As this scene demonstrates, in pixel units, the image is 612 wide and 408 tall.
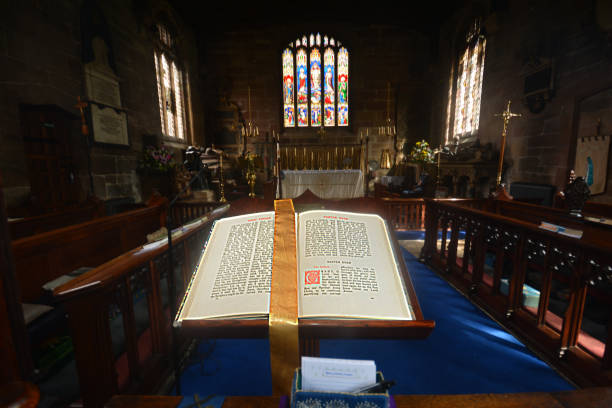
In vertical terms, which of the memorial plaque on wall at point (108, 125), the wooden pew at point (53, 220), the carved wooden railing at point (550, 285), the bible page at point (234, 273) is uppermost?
the memorial plaque on wall at point (108, 125)

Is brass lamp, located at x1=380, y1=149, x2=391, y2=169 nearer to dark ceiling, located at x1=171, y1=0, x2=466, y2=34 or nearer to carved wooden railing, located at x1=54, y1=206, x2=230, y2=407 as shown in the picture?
dark ceiling, located at x1=171, y1=0, x2=466, y2=34

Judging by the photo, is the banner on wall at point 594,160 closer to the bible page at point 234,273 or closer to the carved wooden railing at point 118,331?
the bible page at point 234,273

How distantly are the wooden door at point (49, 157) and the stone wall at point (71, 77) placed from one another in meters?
0.11

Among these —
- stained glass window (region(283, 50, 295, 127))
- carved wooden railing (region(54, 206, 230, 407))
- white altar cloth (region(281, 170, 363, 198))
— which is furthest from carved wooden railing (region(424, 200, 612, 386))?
stained glass window (region(283, 50, 295, 127))

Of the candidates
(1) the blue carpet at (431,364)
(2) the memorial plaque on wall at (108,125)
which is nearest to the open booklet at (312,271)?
(1) the blue carpet at (431,364)

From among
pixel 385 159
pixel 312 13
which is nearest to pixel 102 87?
pixel 312 13

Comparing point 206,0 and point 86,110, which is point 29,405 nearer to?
point 86,110

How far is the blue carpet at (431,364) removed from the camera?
1.40 meters

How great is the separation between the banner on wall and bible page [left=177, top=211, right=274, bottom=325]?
16.5 ft

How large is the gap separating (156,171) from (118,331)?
4.21 metres

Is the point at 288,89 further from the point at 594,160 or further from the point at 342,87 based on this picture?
the point at 594,160

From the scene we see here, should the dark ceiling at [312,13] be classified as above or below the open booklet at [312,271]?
above

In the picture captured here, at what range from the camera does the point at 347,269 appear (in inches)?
29.4

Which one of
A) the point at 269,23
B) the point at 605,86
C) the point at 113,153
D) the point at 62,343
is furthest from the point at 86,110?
the point at 605,86
